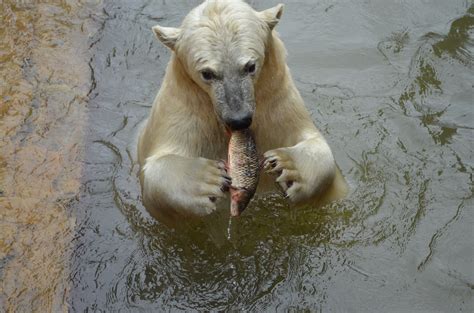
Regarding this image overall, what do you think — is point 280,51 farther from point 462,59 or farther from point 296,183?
point 462,59

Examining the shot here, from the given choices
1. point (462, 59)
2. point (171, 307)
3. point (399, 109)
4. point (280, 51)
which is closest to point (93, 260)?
point (171, 307)

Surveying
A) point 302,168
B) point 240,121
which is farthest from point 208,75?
point 302,168

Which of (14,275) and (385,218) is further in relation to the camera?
(385,218)

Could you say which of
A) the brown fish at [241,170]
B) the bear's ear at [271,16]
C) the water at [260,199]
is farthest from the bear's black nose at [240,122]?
the water at [260,199]

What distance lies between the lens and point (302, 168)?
4859mm

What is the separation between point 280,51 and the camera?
502 cm

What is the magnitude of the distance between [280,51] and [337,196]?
127cm

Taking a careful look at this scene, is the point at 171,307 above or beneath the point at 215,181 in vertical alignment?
beneath

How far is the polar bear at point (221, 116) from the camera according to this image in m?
4.48

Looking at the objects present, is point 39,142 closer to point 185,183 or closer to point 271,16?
point 185,183

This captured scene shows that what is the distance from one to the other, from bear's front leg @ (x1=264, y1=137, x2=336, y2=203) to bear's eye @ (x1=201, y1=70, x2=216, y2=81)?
2.01 ft

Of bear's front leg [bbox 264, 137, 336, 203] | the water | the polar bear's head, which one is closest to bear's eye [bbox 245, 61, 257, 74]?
the polar bear's head

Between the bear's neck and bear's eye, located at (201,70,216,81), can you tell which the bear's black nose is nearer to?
bear's eye, located at (201,70,216,81)

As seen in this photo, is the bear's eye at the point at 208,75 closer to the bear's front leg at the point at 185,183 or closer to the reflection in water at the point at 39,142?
the bear's front leg at the point at 185,183
